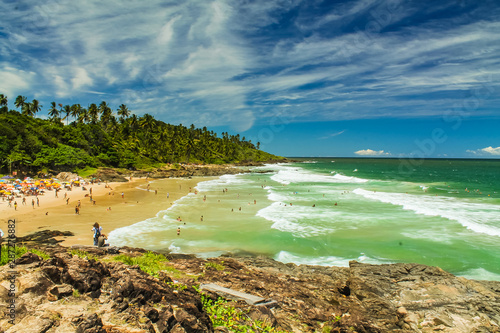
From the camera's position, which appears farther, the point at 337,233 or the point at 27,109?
the point at 27,109

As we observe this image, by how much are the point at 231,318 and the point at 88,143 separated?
8926cm

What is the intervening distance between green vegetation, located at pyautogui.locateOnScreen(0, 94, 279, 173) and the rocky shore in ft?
205

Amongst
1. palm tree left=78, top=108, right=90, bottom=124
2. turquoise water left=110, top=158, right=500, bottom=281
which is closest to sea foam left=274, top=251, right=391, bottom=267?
turquoise water left=110, top=158, right=500, bottom=281

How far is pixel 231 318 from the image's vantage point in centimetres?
787

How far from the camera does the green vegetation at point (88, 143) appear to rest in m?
61.3

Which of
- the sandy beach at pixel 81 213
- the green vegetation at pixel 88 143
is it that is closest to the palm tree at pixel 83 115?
the green vegetation at pixel 88 143

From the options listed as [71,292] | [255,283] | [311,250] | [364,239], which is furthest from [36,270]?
[364,239]

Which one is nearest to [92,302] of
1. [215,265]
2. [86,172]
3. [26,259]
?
[26,259]

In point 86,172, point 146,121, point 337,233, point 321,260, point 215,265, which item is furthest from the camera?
point 146,121

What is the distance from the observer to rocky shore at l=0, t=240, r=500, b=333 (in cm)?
612

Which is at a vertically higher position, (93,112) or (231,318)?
(93,112)

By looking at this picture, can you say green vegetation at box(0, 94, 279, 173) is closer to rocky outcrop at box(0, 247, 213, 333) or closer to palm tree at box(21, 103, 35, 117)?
palm tree at box(21, 103, 35, 117)

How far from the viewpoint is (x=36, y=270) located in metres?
6.98

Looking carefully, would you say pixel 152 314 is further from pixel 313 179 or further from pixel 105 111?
pixel 105 111
